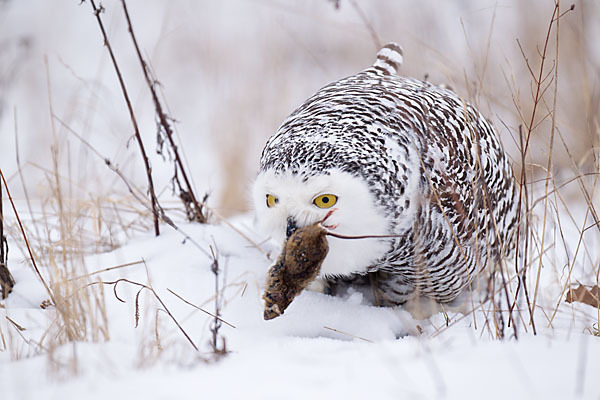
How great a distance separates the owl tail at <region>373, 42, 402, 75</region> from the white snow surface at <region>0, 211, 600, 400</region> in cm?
137

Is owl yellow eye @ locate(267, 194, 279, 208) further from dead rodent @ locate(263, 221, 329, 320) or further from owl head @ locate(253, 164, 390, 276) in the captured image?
dead rodent @ locate(263, 221, 329, 320)

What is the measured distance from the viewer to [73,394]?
1317 millimetres

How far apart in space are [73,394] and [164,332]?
25.8 inches

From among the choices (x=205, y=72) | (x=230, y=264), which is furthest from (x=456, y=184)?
(x=205, y=72)

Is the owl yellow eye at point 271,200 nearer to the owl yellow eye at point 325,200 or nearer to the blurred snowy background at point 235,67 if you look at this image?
the owl yellow eye at point 325,200

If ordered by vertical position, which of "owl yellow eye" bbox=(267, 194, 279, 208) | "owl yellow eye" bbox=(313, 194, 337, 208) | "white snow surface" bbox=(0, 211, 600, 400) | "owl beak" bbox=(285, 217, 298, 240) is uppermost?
"owl yellow eye" bbox=(267, 194, 279, 208)

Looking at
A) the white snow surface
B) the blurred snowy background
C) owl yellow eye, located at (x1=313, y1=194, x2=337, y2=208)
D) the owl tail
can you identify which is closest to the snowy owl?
owl yellow eye, located at (x1=313, y1=194, x2=337, y2=208)

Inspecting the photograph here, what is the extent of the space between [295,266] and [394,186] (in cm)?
45

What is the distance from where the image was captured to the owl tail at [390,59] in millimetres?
2947

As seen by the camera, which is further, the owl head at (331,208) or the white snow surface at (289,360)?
the owl head at (331,208)

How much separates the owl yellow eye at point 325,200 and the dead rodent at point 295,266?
0.22ft

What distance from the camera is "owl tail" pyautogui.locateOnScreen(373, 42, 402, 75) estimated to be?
295 centimetres

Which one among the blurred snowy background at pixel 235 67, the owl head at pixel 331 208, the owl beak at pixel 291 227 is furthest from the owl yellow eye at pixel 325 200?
the blurred snowy background at pixel 235 67

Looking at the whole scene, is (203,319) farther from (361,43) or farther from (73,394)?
(361,43)
